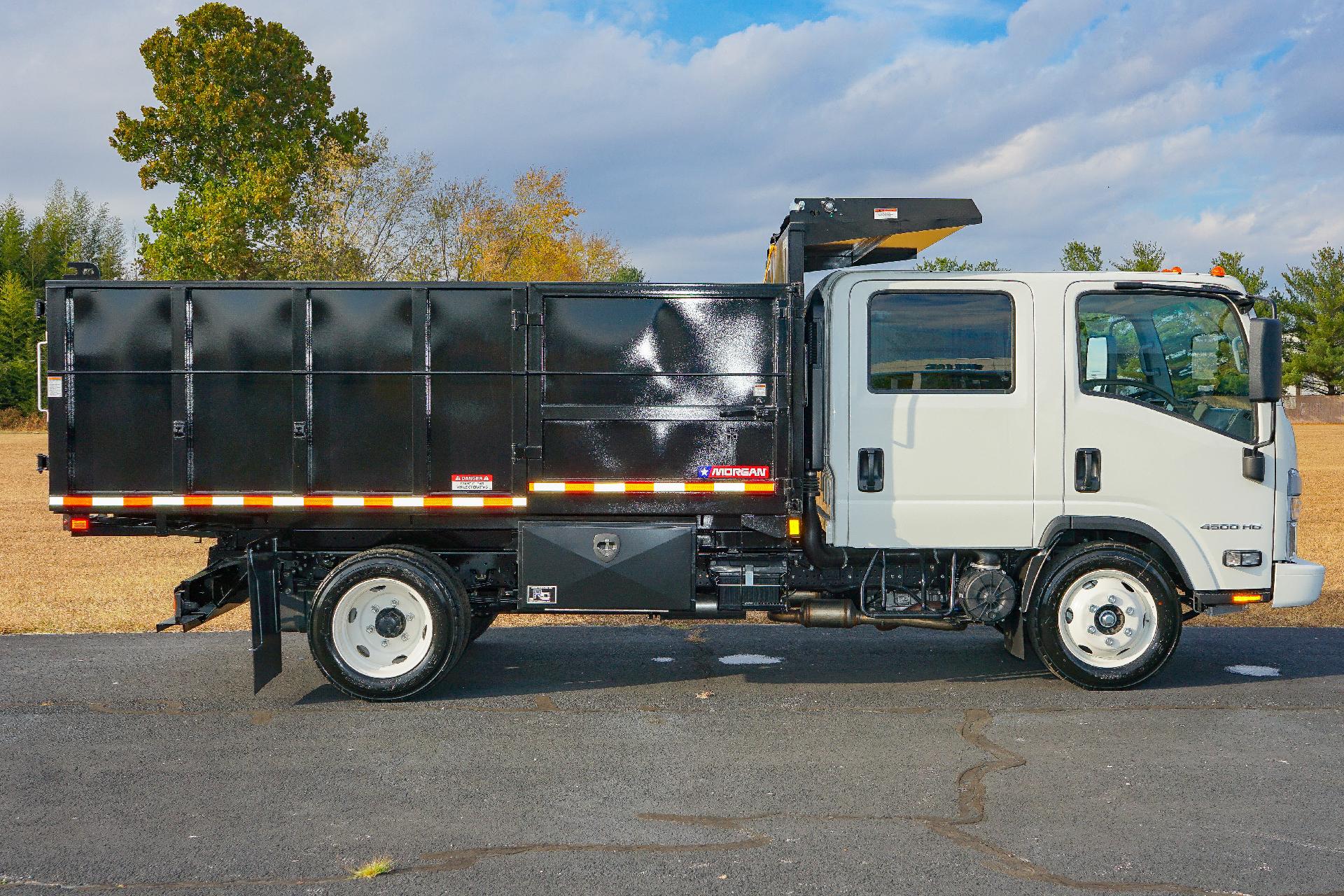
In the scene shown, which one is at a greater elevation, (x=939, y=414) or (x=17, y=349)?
(x=17, y=349)

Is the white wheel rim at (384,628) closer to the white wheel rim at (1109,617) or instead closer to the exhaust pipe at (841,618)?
the exhaust pipe at (841,618)

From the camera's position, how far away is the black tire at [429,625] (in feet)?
23.7

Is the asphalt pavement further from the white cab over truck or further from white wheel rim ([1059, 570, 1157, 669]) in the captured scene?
the white cab over truck

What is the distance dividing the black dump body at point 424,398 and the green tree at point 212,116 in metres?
30.9

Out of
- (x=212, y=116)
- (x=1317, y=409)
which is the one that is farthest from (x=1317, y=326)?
(x=212, y=116)

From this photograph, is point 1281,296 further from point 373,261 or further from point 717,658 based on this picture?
point 717,658

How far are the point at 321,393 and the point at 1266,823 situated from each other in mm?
5567

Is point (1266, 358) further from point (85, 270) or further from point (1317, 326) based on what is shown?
point (1317, 326)

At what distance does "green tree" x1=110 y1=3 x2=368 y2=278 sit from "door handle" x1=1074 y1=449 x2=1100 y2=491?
109ft

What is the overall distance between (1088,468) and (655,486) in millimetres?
2708

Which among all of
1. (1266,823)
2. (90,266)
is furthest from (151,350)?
(1266,823)

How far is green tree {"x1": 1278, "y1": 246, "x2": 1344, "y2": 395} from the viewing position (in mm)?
63219

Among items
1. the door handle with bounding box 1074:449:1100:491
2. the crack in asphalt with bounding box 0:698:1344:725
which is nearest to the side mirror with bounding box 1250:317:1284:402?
the door handle with bounding box 1074:449:1100:491

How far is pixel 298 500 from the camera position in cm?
726
